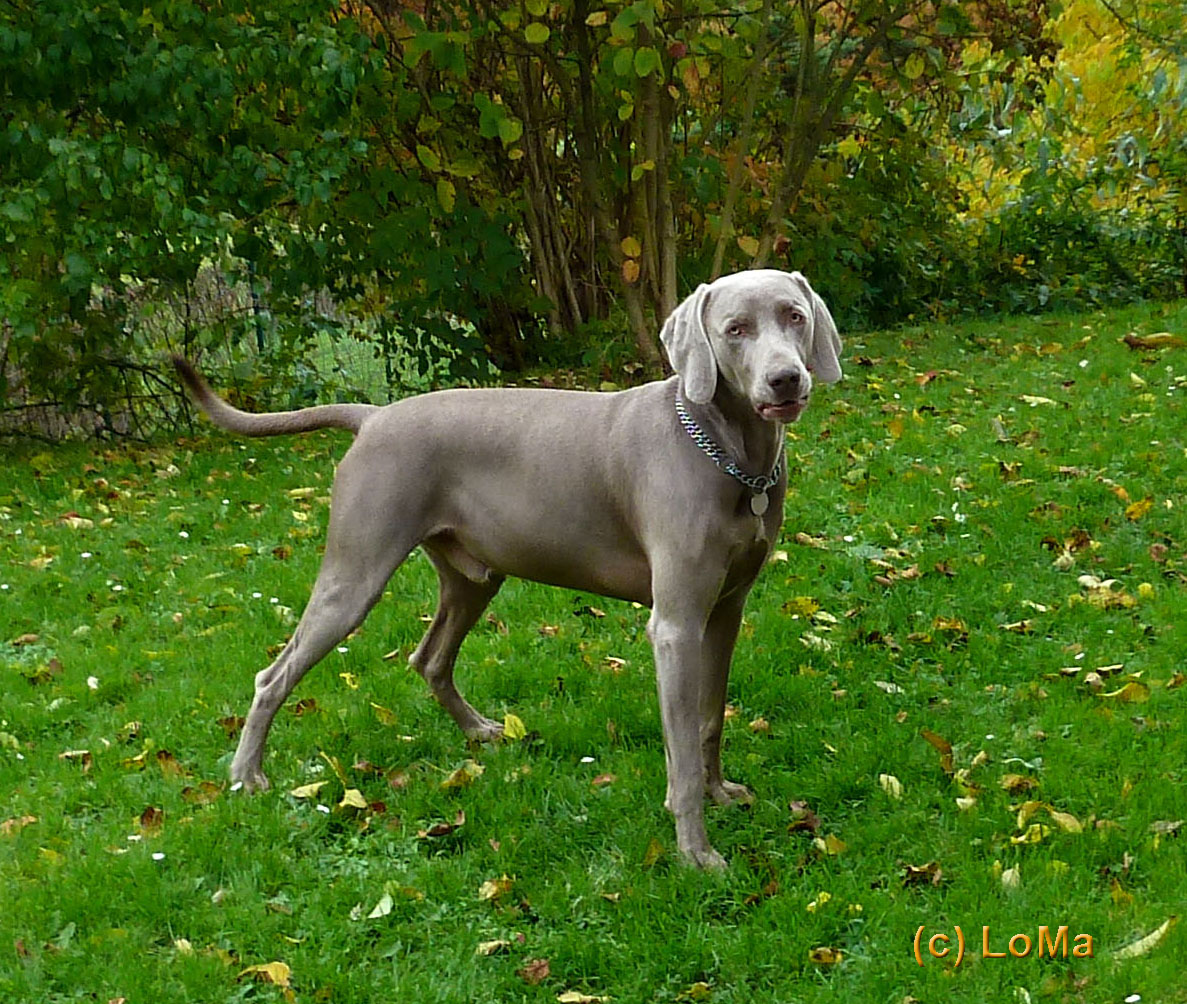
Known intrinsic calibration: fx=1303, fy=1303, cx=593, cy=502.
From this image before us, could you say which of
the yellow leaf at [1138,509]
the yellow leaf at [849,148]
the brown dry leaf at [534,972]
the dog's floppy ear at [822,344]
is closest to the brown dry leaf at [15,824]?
the brown dry leaf at [534,972]

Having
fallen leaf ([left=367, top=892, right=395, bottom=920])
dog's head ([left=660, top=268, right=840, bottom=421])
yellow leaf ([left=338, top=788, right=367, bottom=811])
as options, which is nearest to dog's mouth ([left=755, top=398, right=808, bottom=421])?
dog's head ([left=660, top=268, right=840, bottom=421])

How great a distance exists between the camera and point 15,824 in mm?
3666

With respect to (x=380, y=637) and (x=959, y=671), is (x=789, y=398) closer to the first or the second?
(x=959, y=671)

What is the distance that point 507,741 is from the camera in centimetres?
418

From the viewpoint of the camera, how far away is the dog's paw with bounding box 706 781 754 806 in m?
3.77

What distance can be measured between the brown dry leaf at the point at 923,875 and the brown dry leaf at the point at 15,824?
2.40m

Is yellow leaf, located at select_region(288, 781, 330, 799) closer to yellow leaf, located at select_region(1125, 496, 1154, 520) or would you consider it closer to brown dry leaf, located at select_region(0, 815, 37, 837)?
brown dry leaf, located at select_region(0, 815, 37, 837)

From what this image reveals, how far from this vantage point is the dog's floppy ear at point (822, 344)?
3393mm

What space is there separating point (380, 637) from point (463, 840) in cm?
145

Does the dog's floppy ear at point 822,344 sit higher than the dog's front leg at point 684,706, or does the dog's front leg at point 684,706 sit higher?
the dog's floppy ear at point 822,344

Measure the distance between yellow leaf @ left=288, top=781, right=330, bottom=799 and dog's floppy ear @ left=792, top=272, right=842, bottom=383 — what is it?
188 centimetres

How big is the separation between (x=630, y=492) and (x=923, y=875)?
1.24 m

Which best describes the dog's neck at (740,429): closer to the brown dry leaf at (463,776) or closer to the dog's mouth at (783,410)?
the dog's mouth at (783,410)

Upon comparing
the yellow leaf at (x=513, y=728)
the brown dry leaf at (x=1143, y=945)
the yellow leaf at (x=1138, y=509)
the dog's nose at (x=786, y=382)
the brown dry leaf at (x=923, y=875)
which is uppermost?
the dog's nose at (x=786, y=382)
